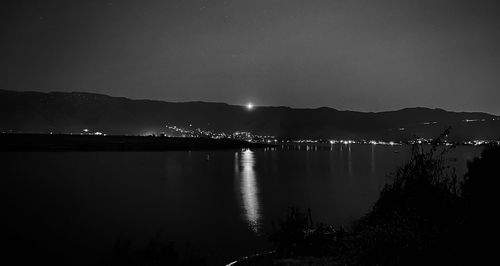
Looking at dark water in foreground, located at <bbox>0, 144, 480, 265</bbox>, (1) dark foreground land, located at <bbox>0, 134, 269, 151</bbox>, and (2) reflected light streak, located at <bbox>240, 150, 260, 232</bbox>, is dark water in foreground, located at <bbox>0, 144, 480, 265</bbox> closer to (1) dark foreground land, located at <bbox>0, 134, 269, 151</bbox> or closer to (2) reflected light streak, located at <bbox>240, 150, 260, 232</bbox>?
(2) reflected light streak, located at <bbox>240, 150, 260, 232</bbox>

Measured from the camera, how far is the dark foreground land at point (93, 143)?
99.5 metres

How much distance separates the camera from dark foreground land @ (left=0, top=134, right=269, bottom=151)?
99.5 metres

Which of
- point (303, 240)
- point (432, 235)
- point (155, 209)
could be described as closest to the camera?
point (432, 235)

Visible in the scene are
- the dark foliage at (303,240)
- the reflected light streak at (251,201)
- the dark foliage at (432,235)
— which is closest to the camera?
the dark foliage at (432,235)

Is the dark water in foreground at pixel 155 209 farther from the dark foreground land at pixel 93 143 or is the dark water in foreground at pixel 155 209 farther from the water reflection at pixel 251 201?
the dark foreground land at pixel 93 143

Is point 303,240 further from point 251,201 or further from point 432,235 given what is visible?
point 251,201

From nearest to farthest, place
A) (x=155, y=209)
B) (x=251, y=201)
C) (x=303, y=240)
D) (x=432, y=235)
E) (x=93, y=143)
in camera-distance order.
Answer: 1. (x=432, y=235)
2. (x=303, y=240)
3. (x=155, y=209)
4. (x=251, y=201)
5. (x=93, y=143)

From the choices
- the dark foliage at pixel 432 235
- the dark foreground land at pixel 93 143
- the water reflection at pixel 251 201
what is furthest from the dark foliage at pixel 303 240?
the dark foreground land at pixel 93 143

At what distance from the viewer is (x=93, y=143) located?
116 m

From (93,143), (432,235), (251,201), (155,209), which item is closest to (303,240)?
(432,235)

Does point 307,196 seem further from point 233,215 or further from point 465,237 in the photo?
point 465,237

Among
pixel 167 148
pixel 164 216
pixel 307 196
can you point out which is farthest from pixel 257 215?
pixel 167 148

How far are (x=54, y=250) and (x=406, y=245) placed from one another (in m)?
13.4

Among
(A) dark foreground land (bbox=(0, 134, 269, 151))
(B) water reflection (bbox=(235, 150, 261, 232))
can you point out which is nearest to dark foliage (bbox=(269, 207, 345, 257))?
(B) water reflection (bbox=(235, 150, 261, 232))
